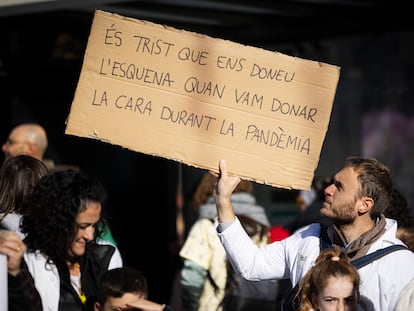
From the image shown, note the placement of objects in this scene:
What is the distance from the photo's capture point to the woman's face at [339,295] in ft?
14.1

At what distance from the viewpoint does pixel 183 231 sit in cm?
952

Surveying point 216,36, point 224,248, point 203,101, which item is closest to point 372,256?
point 224,248

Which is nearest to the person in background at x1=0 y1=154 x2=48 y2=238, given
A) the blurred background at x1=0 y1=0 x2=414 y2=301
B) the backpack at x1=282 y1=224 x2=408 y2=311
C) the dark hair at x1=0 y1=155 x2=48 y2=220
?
the dark hair at x1=0 y1=155 x2=48 y2=220

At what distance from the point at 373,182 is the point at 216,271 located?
204cm

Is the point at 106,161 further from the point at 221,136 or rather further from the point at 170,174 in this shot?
the point at 221,136

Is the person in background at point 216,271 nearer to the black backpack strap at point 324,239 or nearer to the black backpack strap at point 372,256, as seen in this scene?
the black backpack strap at point 324,239

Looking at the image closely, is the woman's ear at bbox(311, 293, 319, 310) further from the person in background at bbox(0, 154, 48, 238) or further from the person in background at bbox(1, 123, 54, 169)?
the person in background at bbox(1, 123, 54, 169)

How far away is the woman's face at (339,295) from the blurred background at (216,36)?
13.9 ft

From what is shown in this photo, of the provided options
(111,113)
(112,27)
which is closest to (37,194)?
(111,113)

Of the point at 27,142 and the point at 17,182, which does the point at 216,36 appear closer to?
the point at 27,142

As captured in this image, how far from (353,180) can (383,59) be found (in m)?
4.46

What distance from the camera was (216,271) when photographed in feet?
21.3

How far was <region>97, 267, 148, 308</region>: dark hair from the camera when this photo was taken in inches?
190

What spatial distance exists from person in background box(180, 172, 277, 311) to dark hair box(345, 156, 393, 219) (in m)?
1.92
